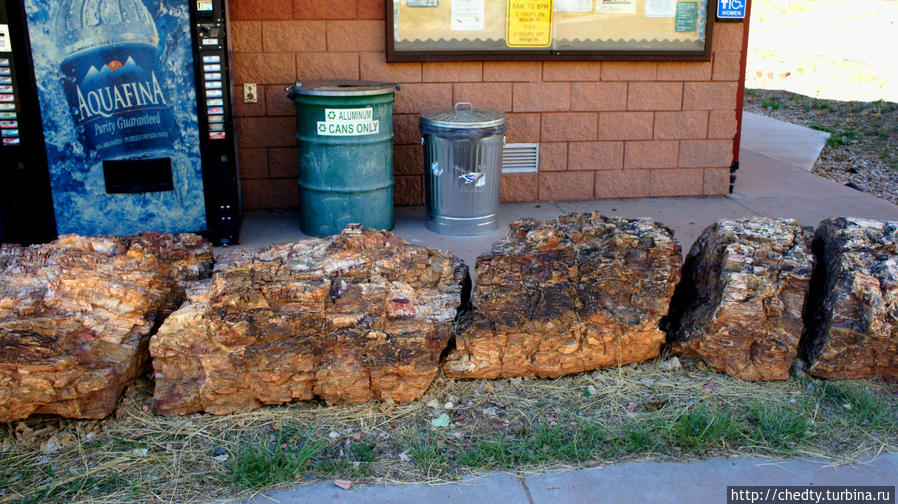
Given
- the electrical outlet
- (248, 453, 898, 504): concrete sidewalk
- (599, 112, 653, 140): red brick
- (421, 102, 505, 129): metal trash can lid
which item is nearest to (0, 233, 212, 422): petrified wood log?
(248, 453, 898, 504): concrete sidewalk

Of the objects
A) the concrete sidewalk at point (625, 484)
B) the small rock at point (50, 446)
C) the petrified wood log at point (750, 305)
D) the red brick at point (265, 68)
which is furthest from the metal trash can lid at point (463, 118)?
the small rock at point (50, 446)

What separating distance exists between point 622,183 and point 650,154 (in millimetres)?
371

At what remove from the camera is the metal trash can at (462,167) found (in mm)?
6230

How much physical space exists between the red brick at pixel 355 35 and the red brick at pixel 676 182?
286 centimetres

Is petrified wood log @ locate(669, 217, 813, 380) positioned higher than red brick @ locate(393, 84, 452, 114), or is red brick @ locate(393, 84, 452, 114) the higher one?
red brick @ locate(393, 84, 452, 114)

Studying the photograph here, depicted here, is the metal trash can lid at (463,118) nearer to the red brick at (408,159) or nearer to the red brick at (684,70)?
the red brick at (408,159)

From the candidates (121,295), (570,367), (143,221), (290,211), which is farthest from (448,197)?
(121,295)

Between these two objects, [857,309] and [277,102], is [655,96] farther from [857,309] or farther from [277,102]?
[857,309]

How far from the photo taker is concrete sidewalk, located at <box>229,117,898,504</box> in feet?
10.1

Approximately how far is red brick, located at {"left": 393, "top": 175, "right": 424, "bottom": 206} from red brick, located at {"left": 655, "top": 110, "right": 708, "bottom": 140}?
2.26m

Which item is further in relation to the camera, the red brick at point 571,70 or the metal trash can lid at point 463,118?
the red brick at point 571,70

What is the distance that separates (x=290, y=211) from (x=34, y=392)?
3.87 metres

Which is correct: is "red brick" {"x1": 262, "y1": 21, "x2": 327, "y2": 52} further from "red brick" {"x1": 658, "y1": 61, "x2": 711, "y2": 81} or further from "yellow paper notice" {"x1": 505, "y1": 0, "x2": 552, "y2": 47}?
"red brick" {"x1": 658, "y1": 61, "x2": 711, "y2": 81}

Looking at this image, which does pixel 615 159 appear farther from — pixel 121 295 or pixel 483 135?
pixel 121 295
